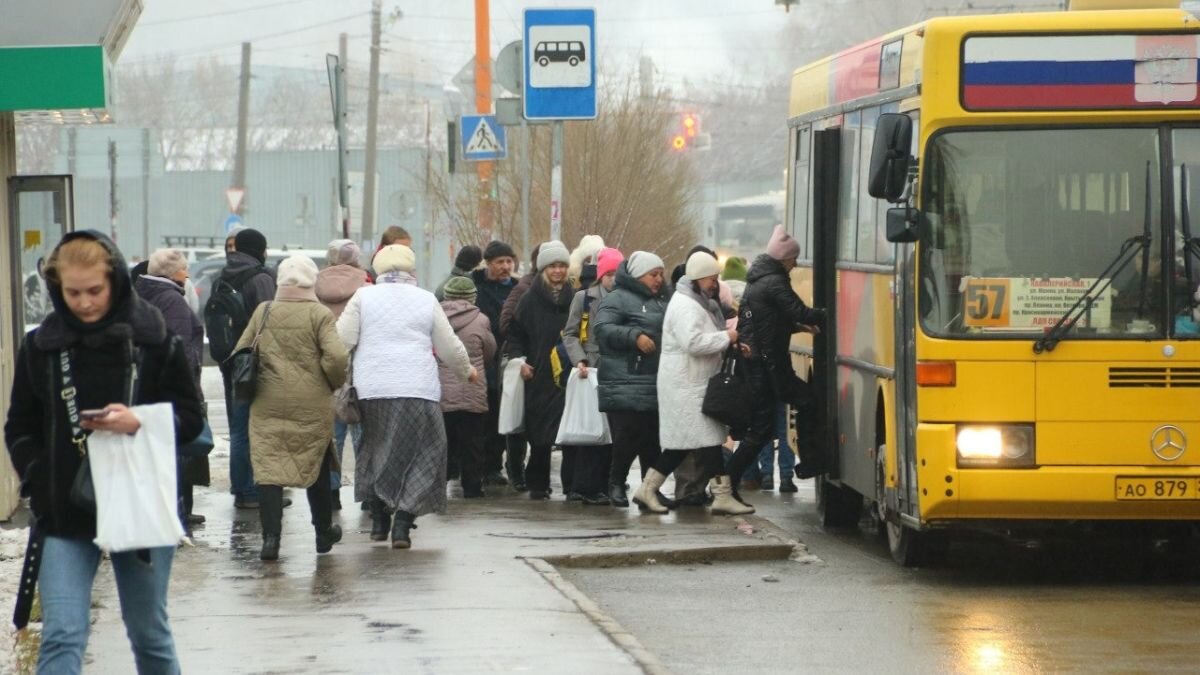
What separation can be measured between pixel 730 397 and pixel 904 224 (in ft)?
10.9

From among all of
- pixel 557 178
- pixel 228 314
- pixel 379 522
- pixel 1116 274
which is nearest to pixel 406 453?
pixel 379 522

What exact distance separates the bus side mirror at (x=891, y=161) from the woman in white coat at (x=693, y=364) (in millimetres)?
3267

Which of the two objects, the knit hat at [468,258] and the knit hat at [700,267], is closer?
the knit hat at [700,267]

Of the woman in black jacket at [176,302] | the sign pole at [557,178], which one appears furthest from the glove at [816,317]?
the woman in black jacket at [176,302]

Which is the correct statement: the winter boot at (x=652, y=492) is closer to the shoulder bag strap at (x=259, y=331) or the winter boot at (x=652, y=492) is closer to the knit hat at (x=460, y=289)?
the knit hat at (x=460, y=289)

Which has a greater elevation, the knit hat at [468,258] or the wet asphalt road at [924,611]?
the knit hat at [468,258]

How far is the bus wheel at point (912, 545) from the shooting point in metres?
Result: 11.6

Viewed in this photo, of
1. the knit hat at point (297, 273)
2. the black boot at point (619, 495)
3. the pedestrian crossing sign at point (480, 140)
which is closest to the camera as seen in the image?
the knit hat at point (297, 273)

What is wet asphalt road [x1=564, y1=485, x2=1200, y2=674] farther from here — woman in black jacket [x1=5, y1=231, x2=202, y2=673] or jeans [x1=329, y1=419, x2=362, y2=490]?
Result: woman in black jacket [x1=5, y1=231, x2=202, y2=673]

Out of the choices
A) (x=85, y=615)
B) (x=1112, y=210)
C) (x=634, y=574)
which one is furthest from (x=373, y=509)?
(x=85, y=615)

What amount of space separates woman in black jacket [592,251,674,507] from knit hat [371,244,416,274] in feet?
7.30

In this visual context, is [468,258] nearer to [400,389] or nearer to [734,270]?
[734,270]

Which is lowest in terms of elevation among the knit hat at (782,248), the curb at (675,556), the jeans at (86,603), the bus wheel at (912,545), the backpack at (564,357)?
the curb at (675,556)

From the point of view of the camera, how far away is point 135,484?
6.40 meters
